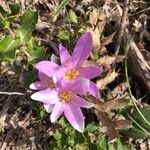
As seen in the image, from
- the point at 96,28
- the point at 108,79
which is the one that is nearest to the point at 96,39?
the point at 96,28

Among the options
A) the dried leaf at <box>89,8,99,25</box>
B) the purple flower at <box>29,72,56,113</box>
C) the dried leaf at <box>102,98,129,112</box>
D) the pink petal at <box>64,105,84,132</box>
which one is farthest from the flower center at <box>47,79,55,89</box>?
the dried leaf at <box>89,8,99,25</box>

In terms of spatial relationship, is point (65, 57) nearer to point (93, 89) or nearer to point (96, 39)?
point (93, 89)

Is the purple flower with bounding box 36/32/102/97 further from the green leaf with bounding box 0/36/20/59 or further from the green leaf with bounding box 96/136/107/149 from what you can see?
the green leaf with bounding box 96/136/107/149

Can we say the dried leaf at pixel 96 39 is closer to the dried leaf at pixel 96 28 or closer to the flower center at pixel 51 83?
the dried leaf at pixel 96 28

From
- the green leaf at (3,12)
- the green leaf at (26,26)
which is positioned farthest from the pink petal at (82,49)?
the green leaf at (3,12)

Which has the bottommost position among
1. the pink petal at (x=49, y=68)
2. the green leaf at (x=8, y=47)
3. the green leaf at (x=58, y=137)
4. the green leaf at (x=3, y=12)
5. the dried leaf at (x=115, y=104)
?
the green leaf at (x=58, y=137)
